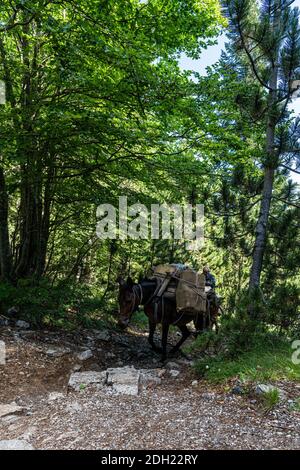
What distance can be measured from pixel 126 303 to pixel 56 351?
5.76 ft

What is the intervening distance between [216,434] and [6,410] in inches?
111

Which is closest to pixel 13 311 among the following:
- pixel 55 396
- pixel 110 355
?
pixel 110 355

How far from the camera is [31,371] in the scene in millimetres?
5723

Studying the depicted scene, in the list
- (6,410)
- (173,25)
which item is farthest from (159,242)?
(6,410)

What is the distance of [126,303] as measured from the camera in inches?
256

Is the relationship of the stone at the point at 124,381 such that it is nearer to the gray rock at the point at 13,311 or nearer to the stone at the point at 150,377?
the stone at the point at 150,377

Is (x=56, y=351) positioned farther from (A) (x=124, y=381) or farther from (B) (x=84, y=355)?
(A) (x=124, y=381)

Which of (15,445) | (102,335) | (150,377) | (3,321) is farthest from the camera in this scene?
(102,335)

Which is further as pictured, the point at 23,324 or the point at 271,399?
the point at 23,324

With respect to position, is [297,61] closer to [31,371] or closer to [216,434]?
[216,434]

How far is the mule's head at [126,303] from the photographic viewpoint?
6.40 metres

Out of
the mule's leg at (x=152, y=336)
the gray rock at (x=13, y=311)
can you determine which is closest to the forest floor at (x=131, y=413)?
the mule's leg at (x=152, y=336)

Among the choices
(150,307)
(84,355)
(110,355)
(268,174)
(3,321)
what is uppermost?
(268,174)

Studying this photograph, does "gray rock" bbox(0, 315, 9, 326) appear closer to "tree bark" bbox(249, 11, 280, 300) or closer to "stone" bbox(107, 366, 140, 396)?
"stone" bbox(107, 366, 140, 396)
